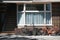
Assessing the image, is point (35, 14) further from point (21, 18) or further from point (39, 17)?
point (21, 18)

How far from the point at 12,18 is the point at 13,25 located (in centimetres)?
67

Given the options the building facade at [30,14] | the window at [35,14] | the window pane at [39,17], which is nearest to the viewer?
the building facade at [30,14]

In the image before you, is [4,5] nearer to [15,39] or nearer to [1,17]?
[1,17]

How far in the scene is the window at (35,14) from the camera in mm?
20188

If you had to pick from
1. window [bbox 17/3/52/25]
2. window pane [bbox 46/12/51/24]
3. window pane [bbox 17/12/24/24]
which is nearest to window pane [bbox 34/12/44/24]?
window [bbox 17/3/52/25]

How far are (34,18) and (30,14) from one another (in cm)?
54

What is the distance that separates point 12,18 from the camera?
20250mm

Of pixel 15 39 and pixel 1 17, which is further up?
pixel 1 17

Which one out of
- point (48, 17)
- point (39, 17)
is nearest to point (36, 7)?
point (39, 17)

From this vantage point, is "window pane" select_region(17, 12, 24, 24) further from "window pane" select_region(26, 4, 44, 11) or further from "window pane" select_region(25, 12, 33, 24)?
"window pane" select_region(26, 4, 44, 11)

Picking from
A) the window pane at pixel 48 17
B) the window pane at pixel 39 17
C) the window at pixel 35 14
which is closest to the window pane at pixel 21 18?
the window at pixel 35 14

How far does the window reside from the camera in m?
20.2

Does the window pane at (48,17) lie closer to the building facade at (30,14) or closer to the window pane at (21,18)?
the building facade at (30,14)

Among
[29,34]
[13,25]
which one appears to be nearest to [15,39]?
[29,34]
